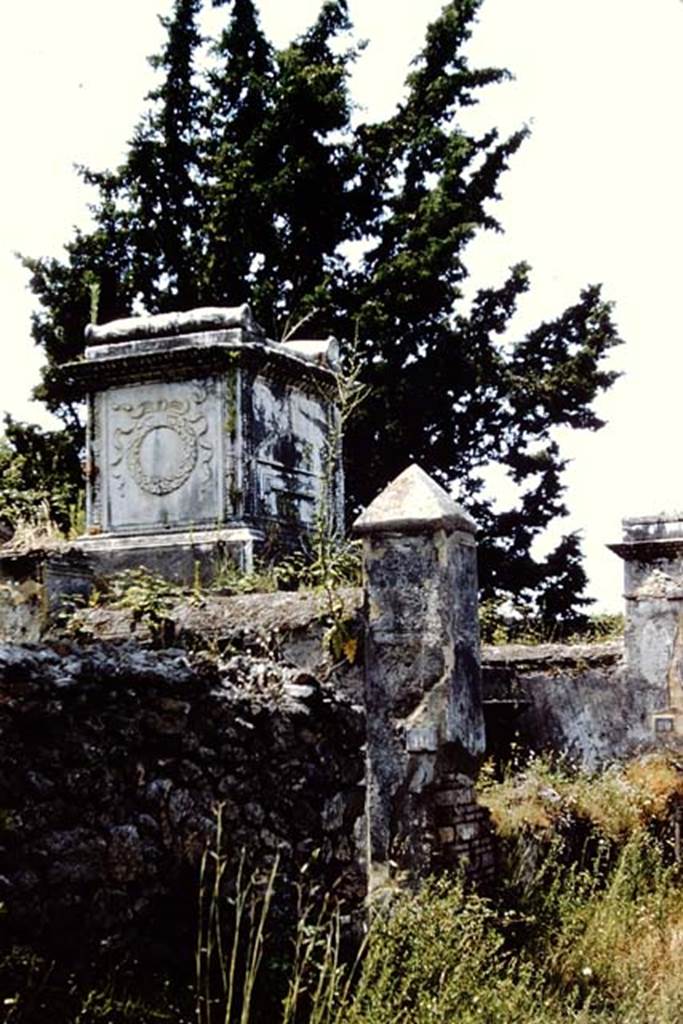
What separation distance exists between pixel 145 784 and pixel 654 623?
7.06 m

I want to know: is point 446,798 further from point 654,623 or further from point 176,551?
point 176,551

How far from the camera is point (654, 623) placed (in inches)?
448

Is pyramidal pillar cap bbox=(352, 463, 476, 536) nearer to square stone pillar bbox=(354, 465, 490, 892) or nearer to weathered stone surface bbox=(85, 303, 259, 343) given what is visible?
square stone pillar bbox=(354, 465, 490, 892)

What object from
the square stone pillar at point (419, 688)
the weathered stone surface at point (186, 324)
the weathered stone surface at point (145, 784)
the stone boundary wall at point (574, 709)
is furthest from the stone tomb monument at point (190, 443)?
the weathered stone surface at point (145, 784)

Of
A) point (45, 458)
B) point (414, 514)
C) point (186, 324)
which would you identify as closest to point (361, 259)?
point (45, 458)

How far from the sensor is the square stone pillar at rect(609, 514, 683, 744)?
36.7 feet

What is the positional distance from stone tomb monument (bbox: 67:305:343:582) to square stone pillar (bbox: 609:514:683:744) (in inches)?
97.5

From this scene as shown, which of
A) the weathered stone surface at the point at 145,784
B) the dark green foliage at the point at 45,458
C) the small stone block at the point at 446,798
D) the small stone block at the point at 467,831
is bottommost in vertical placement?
the small stone block at the point at 467,831

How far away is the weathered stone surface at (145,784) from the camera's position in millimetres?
4496

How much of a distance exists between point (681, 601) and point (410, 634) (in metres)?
4.19

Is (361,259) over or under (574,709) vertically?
over

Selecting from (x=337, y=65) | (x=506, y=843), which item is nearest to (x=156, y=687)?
(x=506, y=843)

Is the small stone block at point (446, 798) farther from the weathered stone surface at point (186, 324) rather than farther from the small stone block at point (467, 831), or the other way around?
the weathered stone surface at point (186, 324)

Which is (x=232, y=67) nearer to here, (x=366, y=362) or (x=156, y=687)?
(x=366, y=362)
